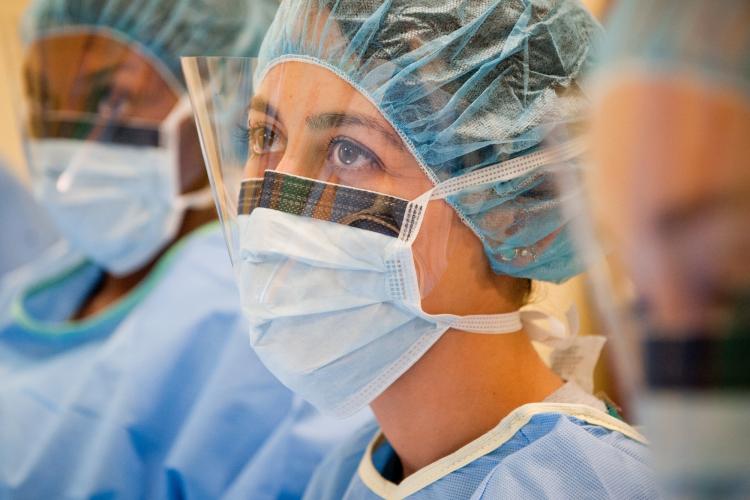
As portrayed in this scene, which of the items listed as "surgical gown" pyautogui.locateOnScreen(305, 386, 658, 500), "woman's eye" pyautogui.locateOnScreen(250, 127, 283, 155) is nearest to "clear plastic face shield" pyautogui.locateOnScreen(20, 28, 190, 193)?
"woman's eye" pyautogui.locateOnScreen(250, 127, 283, 155)

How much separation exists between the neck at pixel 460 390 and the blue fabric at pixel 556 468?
7 cm

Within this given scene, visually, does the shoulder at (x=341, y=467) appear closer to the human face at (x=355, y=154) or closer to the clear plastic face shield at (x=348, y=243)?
the clear plastic face shield at (x=348, y=243)

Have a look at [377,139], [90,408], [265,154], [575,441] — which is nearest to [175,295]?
[90,408]

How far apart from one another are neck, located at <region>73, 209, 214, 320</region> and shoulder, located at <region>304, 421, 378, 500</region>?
1.05 meters

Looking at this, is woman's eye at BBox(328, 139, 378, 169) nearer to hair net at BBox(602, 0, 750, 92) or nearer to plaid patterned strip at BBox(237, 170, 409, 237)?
plaid patterned strip at BBox(237, 170, 409, 237)

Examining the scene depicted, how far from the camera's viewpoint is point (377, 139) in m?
1.05

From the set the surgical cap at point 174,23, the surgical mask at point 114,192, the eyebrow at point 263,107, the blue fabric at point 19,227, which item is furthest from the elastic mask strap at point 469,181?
the blue fabric at point 19,227

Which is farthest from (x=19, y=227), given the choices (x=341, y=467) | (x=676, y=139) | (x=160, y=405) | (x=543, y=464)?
(x=676, y=139)

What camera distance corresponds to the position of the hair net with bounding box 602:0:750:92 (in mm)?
419

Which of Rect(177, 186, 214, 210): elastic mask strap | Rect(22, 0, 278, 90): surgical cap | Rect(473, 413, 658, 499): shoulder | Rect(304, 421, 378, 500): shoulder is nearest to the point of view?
Rect(473, 413, 658, 499): shoulder

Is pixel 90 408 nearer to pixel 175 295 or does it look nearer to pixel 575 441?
pixel 175 295

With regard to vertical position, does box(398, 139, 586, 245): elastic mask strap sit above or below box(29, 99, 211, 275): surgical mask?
above

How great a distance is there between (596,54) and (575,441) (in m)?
0.53

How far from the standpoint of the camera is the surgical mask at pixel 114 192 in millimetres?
2105
